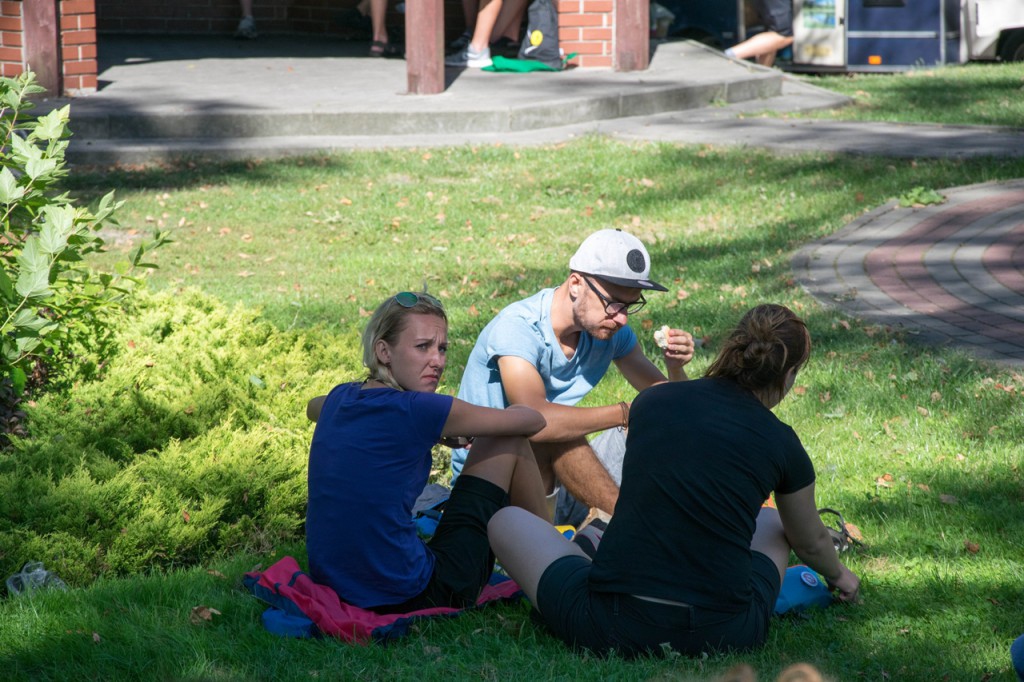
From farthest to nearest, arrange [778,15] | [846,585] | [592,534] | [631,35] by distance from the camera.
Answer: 1. [778,15]
2. [631,35]
3. [592,534]
4. [846,585]

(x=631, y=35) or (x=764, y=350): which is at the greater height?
(x=631, y=35)

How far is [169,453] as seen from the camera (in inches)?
187

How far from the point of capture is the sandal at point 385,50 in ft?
50.8

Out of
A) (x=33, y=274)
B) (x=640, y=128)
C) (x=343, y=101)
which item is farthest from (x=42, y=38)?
(x=33, y=274)

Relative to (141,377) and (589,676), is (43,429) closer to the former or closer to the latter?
(141,377)

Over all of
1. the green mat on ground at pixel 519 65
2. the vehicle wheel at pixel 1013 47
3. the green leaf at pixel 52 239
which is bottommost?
the green leaf at pixel 52 239

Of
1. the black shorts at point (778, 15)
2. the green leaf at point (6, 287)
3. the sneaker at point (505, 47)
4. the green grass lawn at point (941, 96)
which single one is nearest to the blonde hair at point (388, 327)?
the green leaf at point (6, 287)

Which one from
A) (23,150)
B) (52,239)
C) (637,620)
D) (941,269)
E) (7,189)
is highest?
(23,150)

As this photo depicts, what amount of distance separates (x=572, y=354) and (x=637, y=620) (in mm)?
1413

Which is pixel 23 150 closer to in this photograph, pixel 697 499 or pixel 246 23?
pixel 697 499

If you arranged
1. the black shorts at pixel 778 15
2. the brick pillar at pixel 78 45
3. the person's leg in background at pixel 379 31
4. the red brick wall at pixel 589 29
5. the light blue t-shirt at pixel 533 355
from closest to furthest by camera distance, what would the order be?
the light blue t-shirt at pixel 533 355 < the brick pillar at pixel 78 45 < the red brick wall at pixel 589 29 < the person's leg in background at pixel 379 31 < the black shorts at pixel 778 15

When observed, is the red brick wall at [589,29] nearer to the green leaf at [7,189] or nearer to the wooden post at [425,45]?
the wooden post at [425,45]

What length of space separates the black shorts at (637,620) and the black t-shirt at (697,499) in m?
0.04

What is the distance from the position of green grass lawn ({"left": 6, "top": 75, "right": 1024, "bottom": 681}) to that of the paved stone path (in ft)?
0.66
